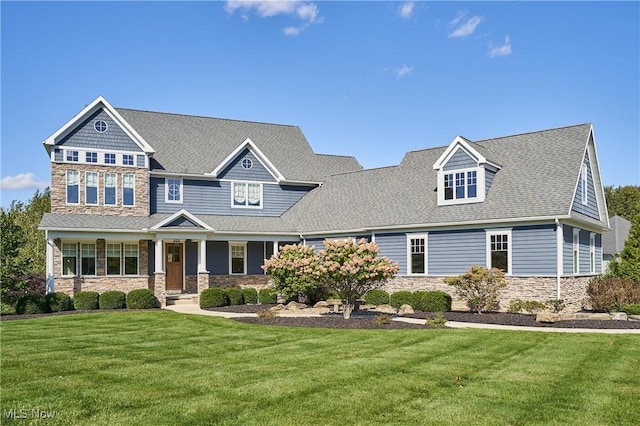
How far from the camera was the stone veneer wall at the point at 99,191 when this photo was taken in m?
27.2

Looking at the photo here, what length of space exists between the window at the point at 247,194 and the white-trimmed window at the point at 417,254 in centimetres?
1030

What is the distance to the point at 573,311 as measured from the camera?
2270 centimetres

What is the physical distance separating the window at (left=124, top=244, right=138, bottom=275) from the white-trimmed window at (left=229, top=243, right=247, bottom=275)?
16.4 feet

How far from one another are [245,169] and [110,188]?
298 inches

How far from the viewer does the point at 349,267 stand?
19.1m

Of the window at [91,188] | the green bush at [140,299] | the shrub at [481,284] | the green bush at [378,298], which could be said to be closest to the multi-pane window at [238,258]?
the green bush at [140,299]

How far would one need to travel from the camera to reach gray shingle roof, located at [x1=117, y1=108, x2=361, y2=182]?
31.7m

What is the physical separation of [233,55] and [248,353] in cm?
1189

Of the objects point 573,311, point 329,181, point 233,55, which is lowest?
point 573,311

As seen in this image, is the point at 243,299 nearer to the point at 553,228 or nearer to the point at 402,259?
the point at 402,259

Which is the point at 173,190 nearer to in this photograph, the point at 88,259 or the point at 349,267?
the point at 88,259

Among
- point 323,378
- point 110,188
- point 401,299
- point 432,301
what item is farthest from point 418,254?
point 323,378

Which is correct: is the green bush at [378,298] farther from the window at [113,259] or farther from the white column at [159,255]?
the window at [113,259]

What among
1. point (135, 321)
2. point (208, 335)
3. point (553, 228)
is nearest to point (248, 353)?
point (208, 335)
